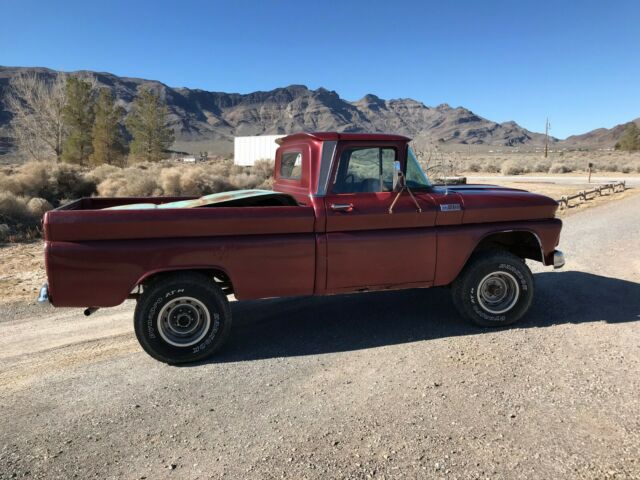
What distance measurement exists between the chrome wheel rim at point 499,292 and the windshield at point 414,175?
126cm

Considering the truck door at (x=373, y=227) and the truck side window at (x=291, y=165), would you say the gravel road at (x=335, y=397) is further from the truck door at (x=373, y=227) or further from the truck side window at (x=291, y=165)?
the truck side window at (x=291, y=165)

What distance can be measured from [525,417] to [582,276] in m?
4.64

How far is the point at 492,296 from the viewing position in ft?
17.5

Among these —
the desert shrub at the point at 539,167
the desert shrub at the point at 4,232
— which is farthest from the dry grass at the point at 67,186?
the desert shrub at the point at 539,167

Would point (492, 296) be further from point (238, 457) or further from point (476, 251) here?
point (238, 457)

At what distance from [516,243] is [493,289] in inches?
35.0

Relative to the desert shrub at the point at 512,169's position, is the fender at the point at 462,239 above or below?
below

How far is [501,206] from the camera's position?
17.1ft

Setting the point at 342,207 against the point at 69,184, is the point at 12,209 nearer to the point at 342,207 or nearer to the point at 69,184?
the point at 69,184

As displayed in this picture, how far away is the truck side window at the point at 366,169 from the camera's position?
484cm

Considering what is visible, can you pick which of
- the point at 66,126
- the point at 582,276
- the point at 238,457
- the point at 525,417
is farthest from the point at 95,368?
the point at 66,126

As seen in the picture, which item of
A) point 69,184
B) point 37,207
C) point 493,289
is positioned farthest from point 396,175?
point 69,184

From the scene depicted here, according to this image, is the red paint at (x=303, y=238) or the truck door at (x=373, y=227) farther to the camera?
the truck door at (x=373, y=227)

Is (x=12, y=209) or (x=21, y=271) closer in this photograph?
(x=21, y=271)
